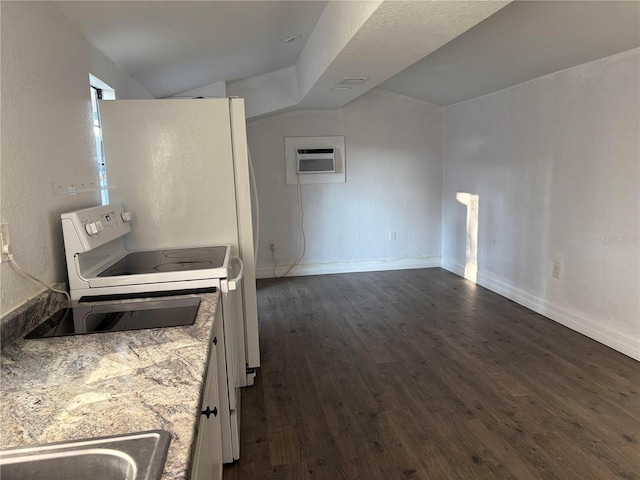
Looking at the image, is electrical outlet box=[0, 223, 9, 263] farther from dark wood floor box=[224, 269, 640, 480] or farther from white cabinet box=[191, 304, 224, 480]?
dark wood floor box=[224, 269, 640, 480]

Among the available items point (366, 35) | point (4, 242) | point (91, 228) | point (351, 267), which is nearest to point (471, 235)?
point (351, 267)

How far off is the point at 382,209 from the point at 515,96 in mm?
1997

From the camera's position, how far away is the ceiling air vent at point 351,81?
340 cm

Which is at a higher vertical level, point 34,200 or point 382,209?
point 34,200

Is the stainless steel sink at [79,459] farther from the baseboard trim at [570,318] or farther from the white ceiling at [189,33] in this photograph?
the baseboard trim at [570,318]

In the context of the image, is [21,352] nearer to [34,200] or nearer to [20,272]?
[20,272]

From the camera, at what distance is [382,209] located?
5.52 meters

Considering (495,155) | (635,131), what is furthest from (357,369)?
(495,155)

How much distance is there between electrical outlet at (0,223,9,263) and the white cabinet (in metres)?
0.69

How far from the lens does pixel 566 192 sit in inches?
139

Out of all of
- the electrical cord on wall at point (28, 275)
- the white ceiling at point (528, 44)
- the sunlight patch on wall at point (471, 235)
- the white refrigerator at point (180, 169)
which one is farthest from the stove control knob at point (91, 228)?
the sunlight patch on wall at point (471, 235)

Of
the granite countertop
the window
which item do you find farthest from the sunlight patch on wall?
the granite countertop

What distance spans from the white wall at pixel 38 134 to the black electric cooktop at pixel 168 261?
0.25 m

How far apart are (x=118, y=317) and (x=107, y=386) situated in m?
0.55
